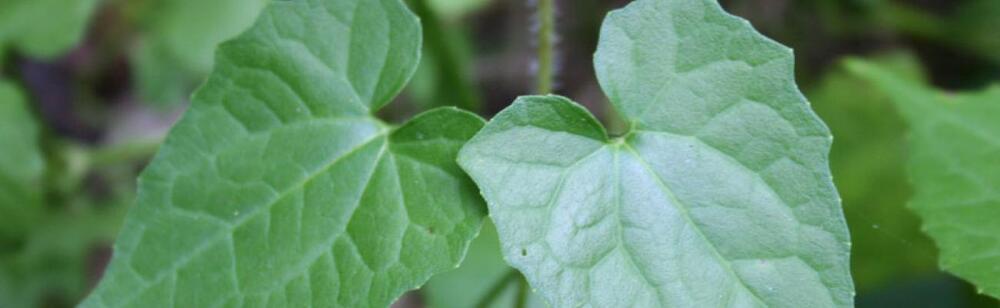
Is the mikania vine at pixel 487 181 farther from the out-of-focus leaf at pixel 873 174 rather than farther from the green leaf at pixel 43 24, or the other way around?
the out-of-focus leaf at pixel 873 174

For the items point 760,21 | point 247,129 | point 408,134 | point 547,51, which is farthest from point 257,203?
point 760,21

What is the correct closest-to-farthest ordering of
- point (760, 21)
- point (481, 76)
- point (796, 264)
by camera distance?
point (796, 264) → point (760, 21) → point (481, 76)

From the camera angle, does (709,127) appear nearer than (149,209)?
Yes

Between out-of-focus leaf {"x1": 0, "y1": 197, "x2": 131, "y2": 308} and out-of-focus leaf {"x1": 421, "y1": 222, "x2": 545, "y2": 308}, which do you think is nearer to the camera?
out-of-focus leaf {"x1": 421, "y1": 222, "x2": 545, "y2": 308}

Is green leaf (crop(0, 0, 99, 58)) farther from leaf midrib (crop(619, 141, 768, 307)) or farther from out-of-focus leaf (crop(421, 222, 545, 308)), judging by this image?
leaf midrib (crop(619, 141, 768, 307))

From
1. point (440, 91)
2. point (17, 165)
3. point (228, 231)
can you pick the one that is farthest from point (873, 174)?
point (17, 165)


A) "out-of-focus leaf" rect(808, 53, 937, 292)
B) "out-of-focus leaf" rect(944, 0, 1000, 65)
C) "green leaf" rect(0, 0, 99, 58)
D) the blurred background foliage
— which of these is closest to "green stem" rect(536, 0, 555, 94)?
the blurred background foliage

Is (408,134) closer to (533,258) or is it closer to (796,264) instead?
(533,258)
